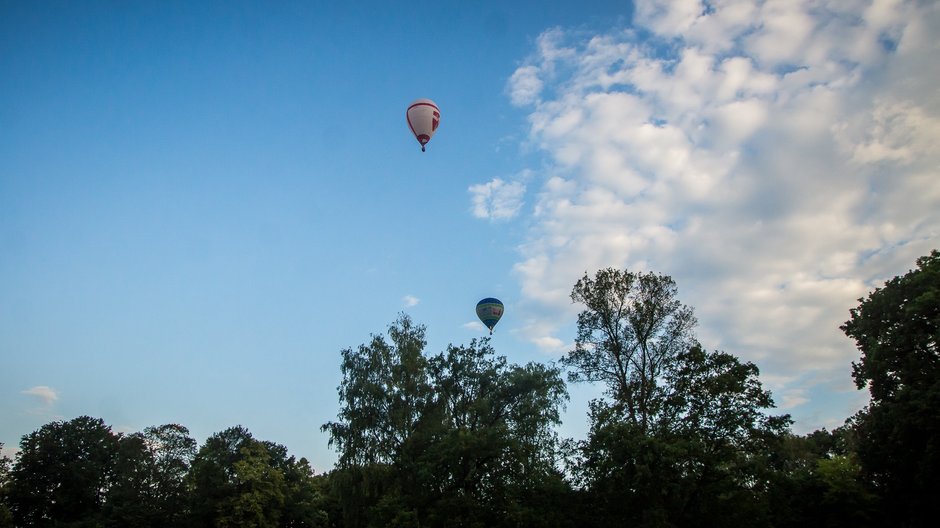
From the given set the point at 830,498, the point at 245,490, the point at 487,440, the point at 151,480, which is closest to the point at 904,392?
the point at 830,498

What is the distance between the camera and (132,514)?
1854 inches

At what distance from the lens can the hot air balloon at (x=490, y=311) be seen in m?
39.1

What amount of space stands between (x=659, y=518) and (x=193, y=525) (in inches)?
1598

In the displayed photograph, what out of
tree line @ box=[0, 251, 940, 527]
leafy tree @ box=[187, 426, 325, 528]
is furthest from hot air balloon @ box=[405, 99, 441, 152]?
leafy tree @ box=[187, 426, 325, 528]

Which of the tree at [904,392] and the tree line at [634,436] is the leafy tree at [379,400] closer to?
the tree line at [634,436]

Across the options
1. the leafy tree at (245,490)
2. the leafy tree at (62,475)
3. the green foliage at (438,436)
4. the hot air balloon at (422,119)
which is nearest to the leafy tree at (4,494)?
the leafy tree at (62,475)

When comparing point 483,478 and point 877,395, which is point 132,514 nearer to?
point 483,478

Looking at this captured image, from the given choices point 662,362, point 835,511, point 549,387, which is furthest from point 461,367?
point 835,511

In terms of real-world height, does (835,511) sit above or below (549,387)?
below

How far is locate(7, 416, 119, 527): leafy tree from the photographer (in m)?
51.6

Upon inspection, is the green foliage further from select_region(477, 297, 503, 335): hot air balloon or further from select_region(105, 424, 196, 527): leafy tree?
select_region(105, 424, 196, 527): leafy tree

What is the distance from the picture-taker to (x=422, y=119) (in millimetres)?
31406

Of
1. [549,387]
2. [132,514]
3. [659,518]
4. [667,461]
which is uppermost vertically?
[549,387]

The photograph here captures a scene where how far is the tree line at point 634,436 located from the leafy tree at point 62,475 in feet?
115
